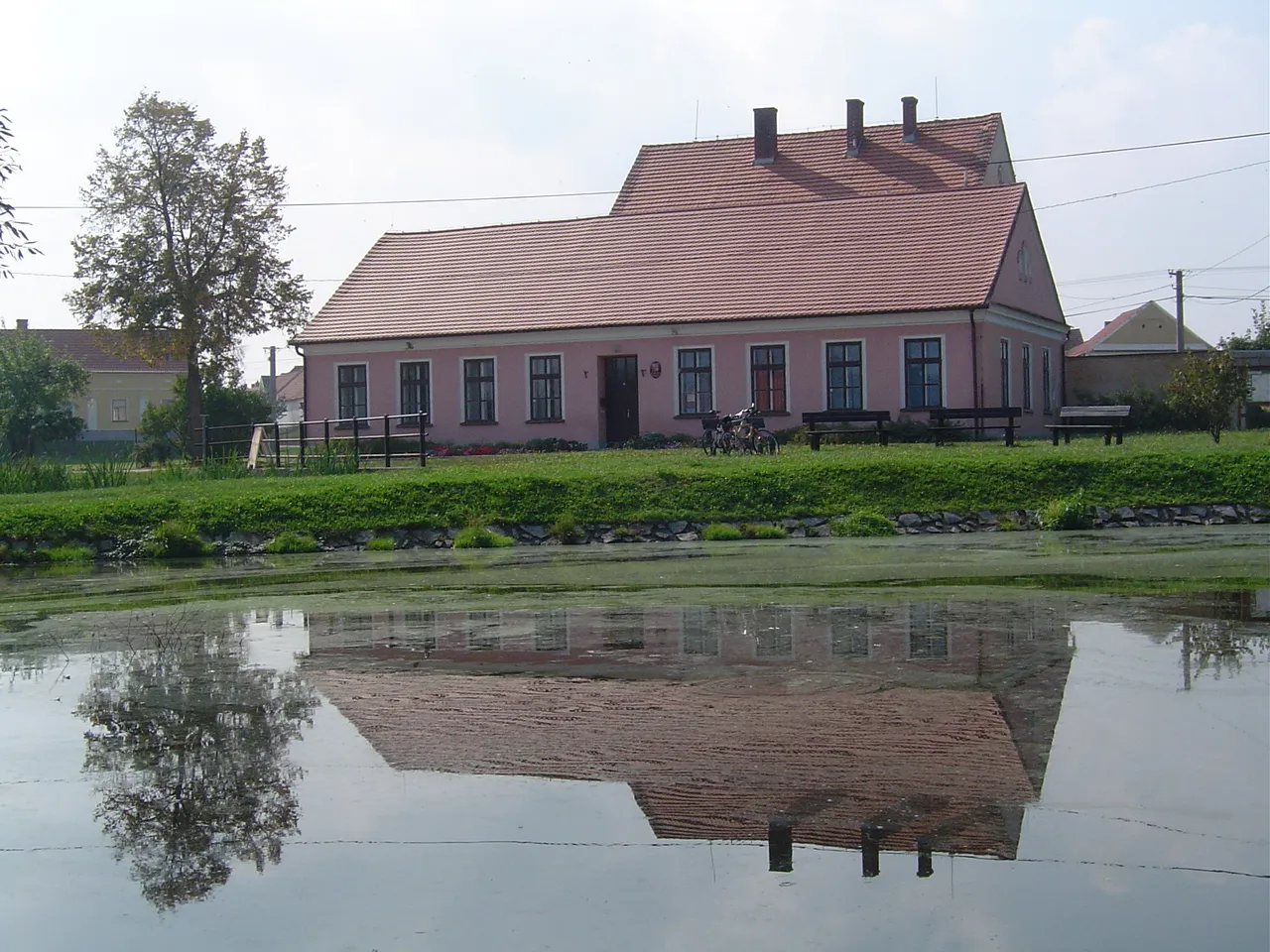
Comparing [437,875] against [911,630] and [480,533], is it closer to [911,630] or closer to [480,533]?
[911,630]

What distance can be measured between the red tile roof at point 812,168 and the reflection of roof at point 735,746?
1423 inches

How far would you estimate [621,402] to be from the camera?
34.6 meters

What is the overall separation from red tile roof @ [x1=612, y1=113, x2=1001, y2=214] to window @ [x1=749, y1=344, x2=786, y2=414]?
36.6 feet

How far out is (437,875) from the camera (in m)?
5.18

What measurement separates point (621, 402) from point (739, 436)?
8.58 m

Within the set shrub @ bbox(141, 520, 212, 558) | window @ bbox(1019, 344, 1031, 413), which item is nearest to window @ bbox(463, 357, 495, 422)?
window @ bbox(1019, 344, 1031, 413)

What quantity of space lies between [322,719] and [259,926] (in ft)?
9.73

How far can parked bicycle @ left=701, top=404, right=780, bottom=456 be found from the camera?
26.4 m

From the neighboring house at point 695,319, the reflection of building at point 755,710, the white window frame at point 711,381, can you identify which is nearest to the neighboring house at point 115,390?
the neighboring house at point 695,319

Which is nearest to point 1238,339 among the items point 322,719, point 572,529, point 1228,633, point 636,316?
point 636,316

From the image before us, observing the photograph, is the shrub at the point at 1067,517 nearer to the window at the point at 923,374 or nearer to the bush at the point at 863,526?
the bush at the point at 863,526

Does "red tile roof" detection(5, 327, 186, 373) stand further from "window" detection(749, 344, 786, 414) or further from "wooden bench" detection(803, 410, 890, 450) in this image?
"wooden bench" detection(803, 410, 890, 450)

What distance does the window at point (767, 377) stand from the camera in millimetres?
32969

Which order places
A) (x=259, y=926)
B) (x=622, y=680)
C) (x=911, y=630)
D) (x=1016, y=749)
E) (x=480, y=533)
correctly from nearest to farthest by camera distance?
(x=259, y=926) < (x=1016, y=749) < (x=622, y=680) < (x=911, y=630) < (x=480, y=533)
